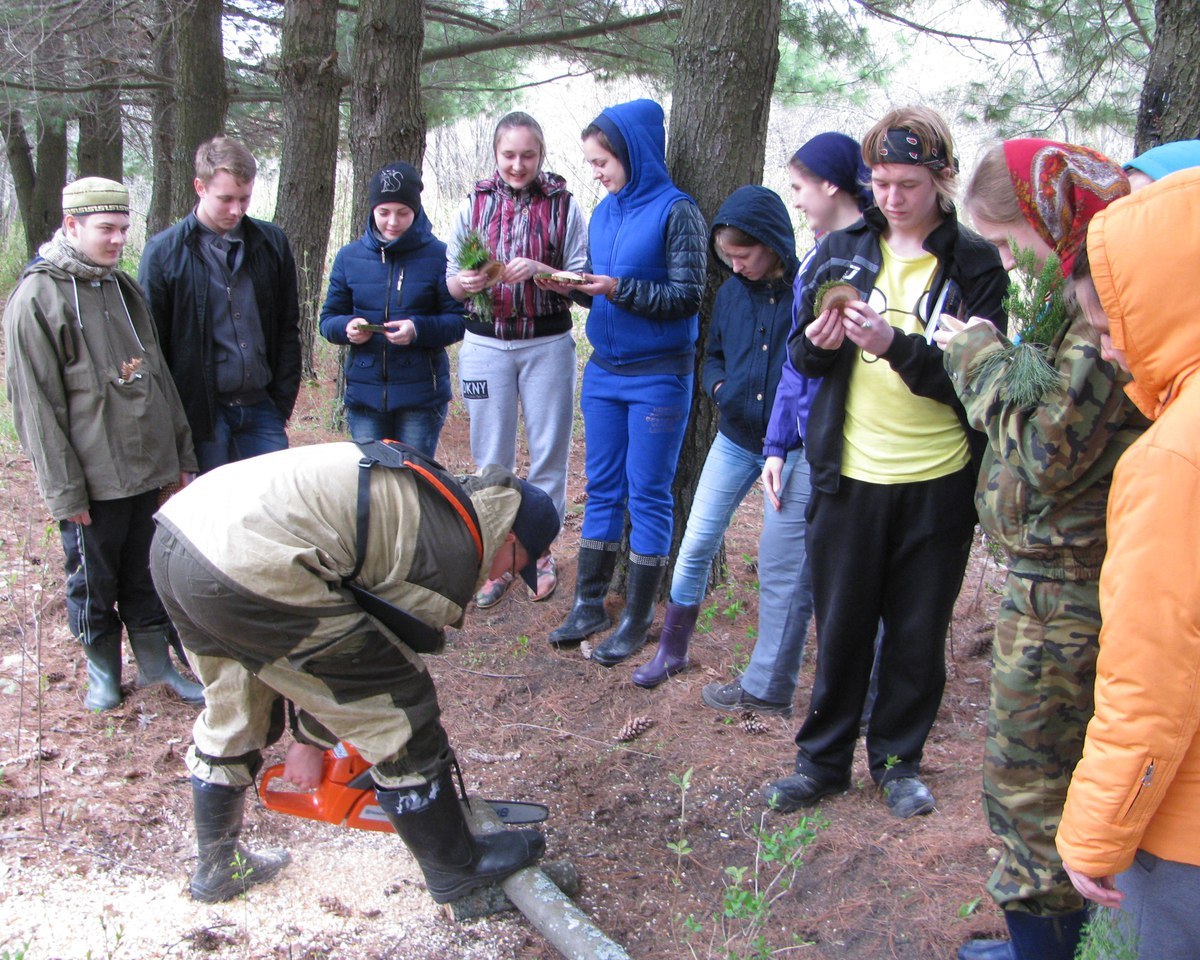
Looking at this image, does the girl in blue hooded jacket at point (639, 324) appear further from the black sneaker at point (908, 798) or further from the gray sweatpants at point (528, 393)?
the black sneaker at point (908, 798)

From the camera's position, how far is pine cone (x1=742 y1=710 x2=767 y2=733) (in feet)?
12.1

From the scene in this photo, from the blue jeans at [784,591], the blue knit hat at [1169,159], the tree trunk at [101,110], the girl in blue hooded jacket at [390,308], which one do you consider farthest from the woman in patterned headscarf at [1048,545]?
the tree trunk at [101,110]

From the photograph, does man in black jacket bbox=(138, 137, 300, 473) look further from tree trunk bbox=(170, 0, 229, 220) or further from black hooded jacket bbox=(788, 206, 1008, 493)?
tree trunk bbox=(170, 0, 229, 220)

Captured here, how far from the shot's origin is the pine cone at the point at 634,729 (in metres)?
3.73

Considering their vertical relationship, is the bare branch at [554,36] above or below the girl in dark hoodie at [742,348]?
above

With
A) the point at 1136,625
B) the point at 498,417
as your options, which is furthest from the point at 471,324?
the point at 1136,625

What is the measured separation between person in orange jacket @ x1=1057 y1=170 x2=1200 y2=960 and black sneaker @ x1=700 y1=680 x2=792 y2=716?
2.10 metres

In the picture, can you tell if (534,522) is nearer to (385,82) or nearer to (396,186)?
(396,186)

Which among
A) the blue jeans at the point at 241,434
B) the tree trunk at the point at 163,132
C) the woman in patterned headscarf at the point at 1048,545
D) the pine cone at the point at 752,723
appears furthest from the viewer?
the tree trunk at the point at 163,132

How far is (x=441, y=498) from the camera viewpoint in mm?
2531

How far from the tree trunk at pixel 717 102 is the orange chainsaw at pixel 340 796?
2290mm

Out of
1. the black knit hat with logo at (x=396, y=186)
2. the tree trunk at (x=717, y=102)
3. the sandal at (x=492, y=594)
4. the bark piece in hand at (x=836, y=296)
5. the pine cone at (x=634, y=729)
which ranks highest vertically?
the tree trunk at (x=717, y=102)

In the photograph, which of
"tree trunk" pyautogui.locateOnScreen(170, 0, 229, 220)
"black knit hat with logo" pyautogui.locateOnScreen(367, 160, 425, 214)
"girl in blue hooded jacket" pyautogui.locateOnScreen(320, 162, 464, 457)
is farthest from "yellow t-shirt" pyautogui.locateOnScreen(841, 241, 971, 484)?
"tree trunk" pyautogui.locateOnScreen(170, 0, 229, 220)

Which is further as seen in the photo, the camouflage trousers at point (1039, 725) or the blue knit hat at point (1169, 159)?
the camouflage trousers at point (1039, 725)
